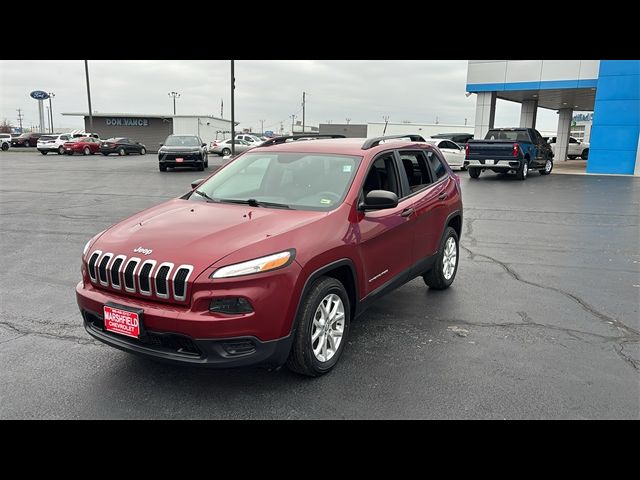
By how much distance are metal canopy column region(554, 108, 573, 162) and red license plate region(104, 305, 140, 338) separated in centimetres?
3571

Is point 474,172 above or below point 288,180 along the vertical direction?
below

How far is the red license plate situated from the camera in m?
3.21

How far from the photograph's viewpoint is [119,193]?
14.8 m

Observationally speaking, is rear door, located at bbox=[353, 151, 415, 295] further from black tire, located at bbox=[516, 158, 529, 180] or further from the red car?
the red car

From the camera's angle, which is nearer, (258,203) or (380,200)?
(380,200)

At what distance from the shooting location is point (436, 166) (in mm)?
5871

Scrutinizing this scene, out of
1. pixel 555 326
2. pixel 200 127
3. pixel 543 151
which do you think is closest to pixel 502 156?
pixel 543 151

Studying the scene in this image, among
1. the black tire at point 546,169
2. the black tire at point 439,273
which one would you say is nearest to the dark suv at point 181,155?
the black tire at point 546,169

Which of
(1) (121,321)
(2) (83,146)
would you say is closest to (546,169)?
(1) (121,321)

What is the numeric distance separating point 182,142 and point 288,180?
20.0 m

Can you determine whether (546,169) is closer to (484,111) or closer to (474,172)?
(474,172)

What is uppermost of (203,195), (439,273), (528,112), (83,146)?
(528,112)
